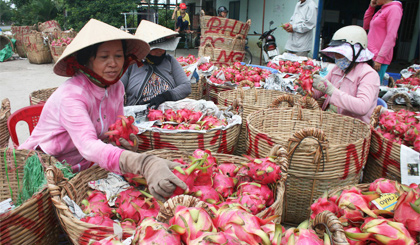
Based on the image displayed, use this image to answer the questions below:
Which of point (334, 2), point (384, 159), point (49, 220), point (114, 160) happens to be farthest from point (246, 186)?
point (334, 2)

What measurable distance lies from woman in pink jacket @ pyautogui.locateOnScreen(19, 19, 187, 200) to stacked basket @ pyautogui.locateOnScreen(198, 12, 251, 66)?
3.60 metres

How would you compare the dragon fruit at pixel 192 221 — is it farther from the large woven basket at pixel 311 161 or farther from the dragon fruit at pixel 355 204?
the large woven basket at pixel 311 161

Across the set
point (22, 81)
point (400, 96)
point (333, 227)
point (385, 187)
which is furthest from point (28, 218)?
point (22, 81)

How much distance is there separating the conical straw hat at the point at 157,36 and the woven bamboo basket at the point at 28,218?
1.36 meters

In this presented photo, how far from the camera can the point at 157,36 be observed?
253 cm

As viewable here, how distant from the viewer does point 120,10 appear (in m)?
13.5

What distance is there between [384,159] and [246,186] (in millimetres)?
1153

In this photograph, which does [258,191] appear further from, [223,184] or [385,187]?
[385,187]

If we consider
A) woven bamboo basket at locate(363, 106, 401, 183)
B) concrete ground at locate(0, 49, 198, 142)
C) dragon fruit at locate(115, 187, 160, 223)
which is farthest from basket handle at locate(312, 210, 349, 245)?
concrete ground at locate(0, 49, 198, 142)

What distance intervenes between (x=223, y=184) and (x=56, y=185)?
0.76 m

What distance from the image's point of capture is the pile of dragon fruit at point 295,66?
13.7 ft

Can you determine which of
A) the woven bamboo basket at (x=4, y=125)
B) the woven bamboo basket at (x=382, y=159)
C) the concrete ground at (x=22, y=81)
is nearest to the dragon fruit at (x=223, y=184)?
the woven bamboo basket at (x=382, y=159)

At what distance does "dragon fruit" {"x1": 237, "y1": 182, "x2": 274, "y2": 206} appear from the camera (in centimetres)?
132

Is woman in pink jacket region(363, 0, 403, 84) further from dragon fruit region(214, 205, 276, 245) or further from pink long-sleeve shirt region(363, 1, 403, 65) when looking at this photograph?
dragon fruit region(214, 205, 276, 245)
